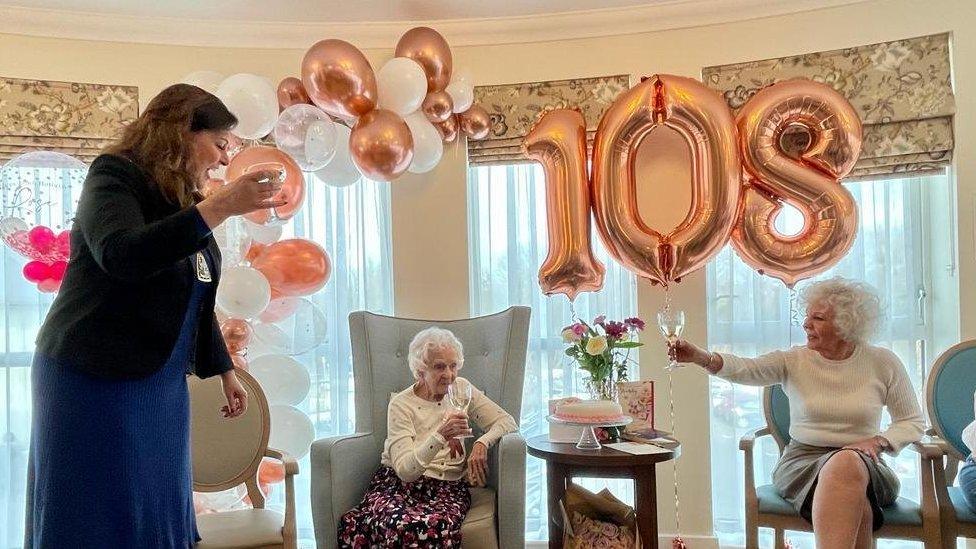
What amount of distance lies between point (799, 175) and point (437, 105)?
1.42 m

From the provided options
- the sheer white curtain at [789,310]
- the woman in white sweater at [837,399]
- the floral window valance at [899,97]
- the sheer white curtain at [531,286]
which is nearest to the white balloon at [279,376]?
the sheer white curtain at [531,286]

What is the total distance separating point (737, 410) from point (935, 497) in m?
1.03

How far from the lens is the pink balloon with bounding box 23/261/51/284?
2.79m

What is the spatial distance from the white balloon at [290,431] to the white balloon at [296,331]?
9.5 inches

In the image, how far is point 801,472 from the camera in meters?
2.40

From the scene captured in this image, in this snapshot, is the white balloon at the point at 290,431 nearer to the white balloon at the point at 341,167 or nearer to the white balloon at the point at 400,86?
the white balloon at the point at 341,167

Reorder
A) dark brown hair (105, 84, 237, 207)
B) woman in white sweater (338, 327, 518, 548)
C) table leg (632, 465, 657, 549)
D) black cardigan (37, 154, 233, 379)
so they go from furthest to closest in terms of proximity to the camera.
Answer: table leg (632, 465, 657, 549) → woman in white sweater (338, 327, 518, 548) → dark brown hair (105, 84, 237, 207) → black cardigan (37, 154, 233, 379)

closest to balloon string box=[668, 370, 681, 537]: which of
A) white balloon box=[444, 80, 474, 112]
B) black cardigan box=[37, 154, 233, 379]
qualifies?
white balloon box=[444, 80, 474, 112]

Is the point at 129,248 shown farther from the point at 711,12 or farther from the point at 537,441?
the point at 711,12

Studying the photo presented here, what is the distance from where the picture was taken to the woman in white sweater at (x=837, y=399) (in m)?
2.28

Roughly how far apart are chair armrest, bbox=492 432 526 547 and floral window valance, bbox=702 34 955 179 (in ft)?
5.98

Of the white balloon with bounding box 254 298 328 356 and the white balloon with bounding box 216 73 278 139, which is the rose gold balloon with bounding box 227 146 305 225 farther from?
the white balloon with bounding box 254 298 328 356

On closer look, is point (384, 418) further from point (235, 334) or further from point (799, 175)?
point (799, 175)

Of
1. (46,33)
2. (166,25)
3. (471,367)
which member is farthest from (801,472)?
(46,33)
